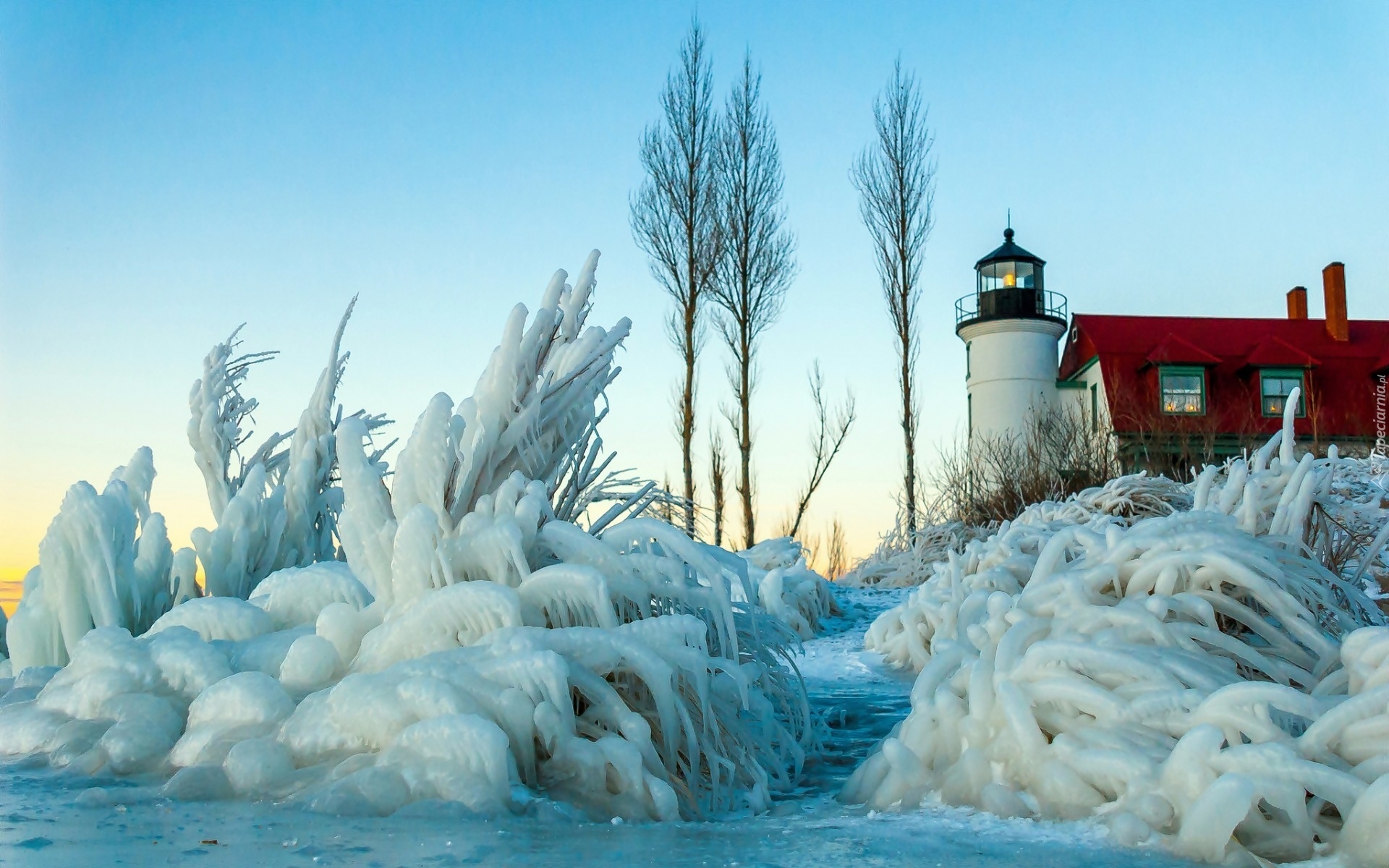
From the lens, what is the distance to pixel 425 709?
3.00 meters

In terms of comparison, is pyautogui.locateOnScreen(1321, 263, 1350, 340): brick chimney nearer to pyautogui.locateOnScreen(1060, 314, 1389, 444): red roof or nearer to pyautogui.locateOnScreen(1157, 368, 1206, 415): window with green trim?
pyautogui.locateOnScreen(1060, 314, 1389, 444): red roof

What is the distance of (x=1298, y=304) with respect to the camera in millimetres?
24344

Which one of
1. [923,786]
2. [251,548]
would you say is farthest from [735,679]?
[251,548]

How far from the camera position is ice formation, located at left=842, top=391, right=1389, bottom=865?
2428 millimetres

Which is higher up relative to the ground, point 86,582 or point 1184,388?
point 1184,388

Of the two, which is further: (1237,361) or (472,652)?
(1237,361)

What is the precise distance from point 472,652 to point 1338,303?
24.2 metres

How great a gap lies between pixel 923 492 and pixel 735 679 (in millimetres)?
13849

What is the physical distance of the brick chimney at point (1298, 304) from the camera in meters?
24.2

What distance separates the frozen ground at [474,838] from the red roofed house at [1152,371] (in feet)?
58.8

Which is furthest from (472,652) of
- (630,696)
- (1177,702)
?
(1177,702)

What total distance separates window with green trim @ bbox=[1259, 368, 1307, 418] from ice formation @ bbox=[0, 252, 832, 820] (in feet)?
64.8

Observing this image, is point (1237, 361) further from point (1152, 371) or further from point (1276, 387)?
point (1152, 371)

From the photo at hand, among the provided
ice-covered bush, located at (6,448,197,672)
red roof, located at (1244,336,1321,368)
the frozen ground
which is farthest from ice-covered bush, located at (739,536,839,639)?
red roof, located at (1244,336,1321,368)
